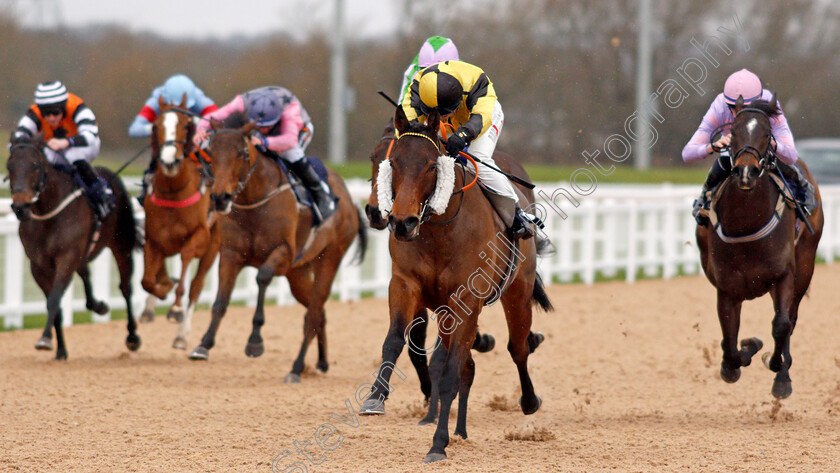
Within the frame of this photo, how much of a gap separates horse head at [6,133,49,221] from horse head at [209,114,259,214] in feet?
4.35

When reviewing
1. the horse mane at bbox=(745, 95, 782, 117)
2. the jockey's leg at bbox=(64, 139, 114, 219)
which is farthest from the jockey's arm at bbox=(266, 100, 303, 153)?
the horse mane at bbox=(745, 95, 782, 117)

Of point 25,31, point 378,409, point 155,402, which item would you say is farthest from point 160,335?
point 25,31

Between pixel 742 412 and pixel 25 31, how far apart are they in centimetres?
1378

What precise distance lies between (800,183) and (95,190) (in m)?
5.14

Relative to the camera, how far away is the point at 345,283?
11.7 meters

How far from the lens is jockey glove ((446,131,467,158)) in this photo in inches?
176

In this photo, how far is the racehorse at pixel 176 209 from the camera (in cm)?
773

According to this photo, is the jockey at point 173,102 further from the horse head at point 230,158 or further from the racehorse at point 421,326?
the racehorse at point 421,326

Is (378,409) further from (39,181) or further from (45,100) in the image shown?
(45,100)

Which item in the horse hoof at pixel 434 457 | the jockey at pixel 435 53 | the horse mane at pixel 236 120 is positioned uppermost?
the jockey at pixel 435 53

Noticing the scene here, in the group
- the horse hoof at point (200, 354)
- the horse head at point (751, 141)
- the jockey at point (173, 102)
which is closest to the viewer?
the horse head at point (751, 141)

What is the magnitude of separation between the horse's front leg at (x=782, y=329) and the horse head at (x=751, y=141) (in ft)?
2.13

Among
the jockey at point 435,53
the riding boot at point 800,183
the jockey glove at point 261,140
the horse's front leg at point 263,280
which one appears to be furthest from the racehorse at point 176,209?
the riding boot at point 800,183

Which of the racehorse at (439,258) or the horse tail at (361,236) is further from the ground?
the horse tail at (361,236)
